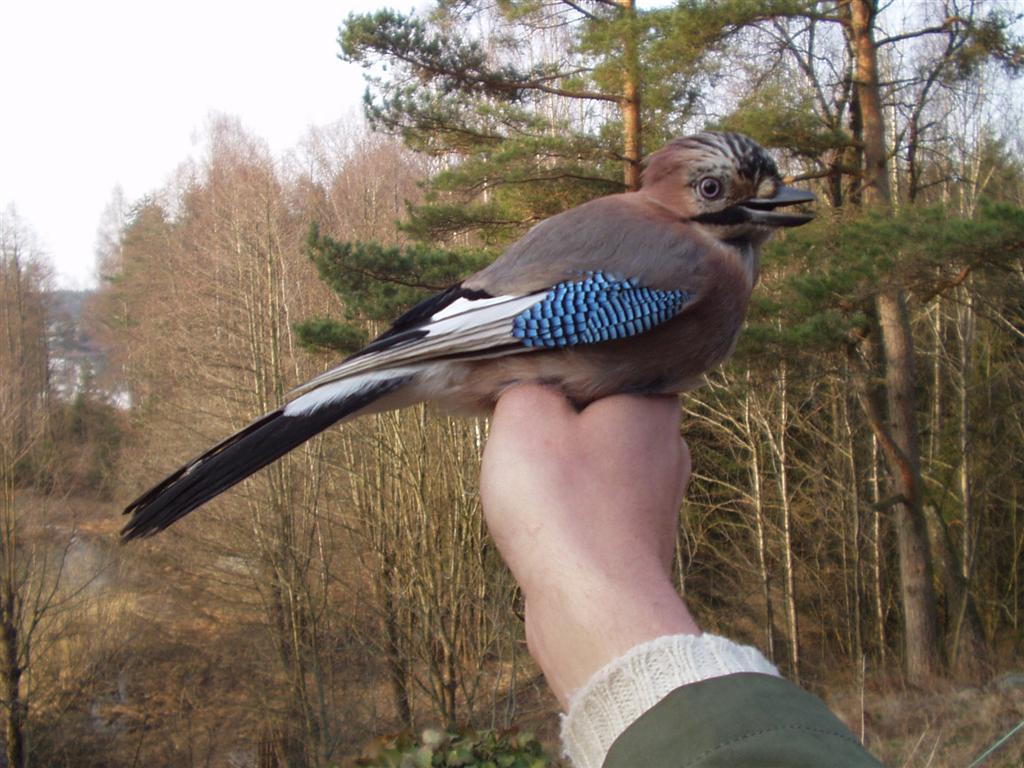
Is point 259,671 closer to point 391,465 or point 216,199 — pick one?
point 391,465

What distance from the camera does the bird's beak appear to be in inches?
99.6

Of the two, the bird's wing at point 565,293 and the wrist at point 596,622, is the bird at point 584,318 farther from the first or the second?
the wrist at point 596,622

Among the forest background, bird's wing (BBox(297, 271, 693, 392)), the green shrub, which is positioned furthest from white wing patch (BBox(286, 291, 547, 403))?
the forest background

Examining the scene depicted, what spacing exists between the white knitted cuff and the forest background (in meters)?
6.80

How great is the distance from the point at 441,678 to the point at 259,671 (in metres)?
4.34

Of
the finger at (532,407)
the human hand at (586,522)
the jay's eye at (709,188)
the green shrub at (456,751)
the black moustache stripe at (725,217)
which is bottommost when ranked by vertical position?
the green shrub at (456,751)

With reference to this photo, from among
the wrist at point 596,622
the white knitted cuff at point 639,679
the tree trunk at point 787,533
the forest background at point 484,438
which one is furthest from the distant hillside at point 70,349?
the white knitted cuff at point 639,679

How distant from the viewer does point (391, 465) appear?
14.2m

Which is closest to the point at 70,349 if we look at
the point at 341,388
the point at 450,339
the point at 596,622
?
the point at 341,388

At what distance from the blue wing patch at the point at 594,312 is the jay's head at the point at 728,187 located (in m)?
0.37

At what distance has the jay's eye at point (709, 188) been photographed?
2.61 meters

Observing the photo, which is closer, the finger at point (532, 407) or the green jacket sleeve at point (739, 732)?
the green jacket sleeve at point (739, 732)

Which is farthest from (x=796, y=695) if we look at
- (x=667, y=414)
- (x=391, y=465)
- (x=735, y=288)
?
(x=391, y=465)

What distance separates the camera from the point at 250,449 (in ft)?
7.13
